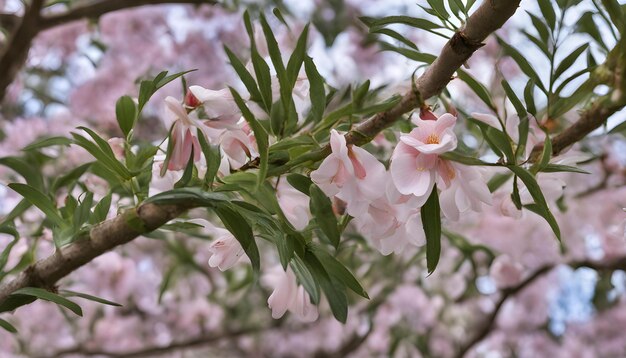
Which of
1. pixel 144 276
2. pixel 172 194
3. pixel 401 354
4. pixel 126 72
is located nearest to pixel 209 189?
pixel 172 194

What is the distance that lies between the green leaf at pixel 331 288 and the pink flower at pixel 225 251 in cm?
6

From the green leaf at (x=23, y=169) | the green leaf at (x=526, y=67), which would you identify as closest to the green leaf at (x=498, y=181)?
the green leaf at (x=526, y=67)

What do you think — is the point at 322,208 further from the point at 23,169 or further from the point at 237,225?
the point at 23,169

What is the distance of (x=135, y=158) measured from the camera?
0.53m

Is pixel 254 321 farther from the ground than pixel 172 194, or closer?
closer

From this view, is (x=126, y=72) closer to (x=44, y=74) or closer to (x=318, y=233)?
(x=44, y=74)

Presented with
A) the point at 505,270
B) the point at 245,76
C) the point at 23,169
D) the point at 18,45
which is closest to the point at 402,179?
the point at 245,76

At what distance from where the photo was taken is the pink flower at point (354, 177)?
1.43 ft

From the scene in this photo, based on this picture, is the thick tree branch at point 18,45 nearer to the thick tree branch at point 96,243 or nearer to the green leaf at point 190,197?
the thick tree branch at point 96,243

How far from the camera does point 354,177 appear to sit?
439 mm

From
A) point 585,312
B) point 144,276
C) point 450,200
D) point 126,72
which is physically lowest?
point 585,312

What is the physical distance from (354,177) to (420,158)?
0.04 metres

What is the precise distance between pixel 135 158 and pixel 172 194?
4.1 inches

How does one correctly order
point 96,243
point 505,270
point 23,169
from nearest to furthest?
point 96,243, point 23,169, point 505,270
